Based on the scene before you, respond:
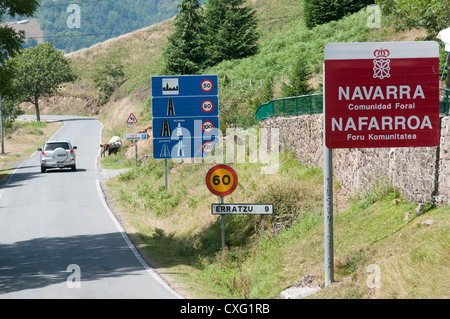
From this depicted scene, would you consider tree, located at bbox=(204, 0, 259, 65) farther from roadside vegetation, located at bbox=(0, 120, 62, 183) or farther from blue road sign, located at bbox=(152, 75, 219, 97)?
blue road sign, located at bbox=(152, 75, 219, 97)

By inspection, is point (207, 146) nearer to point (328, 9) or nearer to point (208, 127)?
point (208, 127)

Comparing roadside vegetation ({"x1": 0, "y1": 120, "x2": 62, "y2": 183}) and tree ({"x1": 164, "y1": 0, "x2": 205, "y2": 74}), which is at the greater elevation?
tree ({"x1": 164, "y1": 0, "x2": 205, "y2": 74})

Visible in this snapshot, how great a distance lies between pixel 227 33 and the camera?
5072cm

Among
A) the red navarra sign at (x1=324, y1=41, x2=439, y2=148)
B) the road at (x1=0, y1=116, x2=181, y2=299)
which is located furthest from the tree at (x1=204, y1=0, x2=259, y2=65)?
the red navarra sign at (x1=324, y1=41, x2=439, y2=148)

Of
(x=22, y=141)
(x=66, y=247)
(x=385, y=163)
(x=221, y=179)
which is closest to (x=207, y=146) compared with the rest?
(x=66, y=247)

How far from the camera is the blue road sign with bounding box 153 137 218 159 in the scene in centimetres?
2145

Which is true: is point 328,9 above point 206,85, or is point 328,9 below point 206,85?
above

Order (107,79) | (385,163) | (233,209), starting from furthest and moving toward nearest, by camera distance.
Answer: (107,79) < (385,163) < (233,209)

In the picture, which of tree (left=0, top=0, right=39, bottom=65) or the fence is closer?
tree (left=0, top=0, right=39, bottom=65)

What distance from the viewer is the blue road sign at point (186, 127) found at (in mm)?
21266

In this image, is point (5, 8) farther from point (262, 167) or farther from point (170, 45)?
point (170, 45)

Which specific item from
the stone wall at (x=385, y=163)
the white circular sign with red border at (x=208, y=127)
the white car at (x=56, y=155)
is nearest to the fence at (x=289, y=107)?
the stone wall at (x=385, y=163)

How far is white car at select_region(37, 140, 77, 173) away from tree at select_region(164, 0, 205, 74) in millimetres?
15743

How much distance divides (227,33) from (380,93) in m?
42.2
